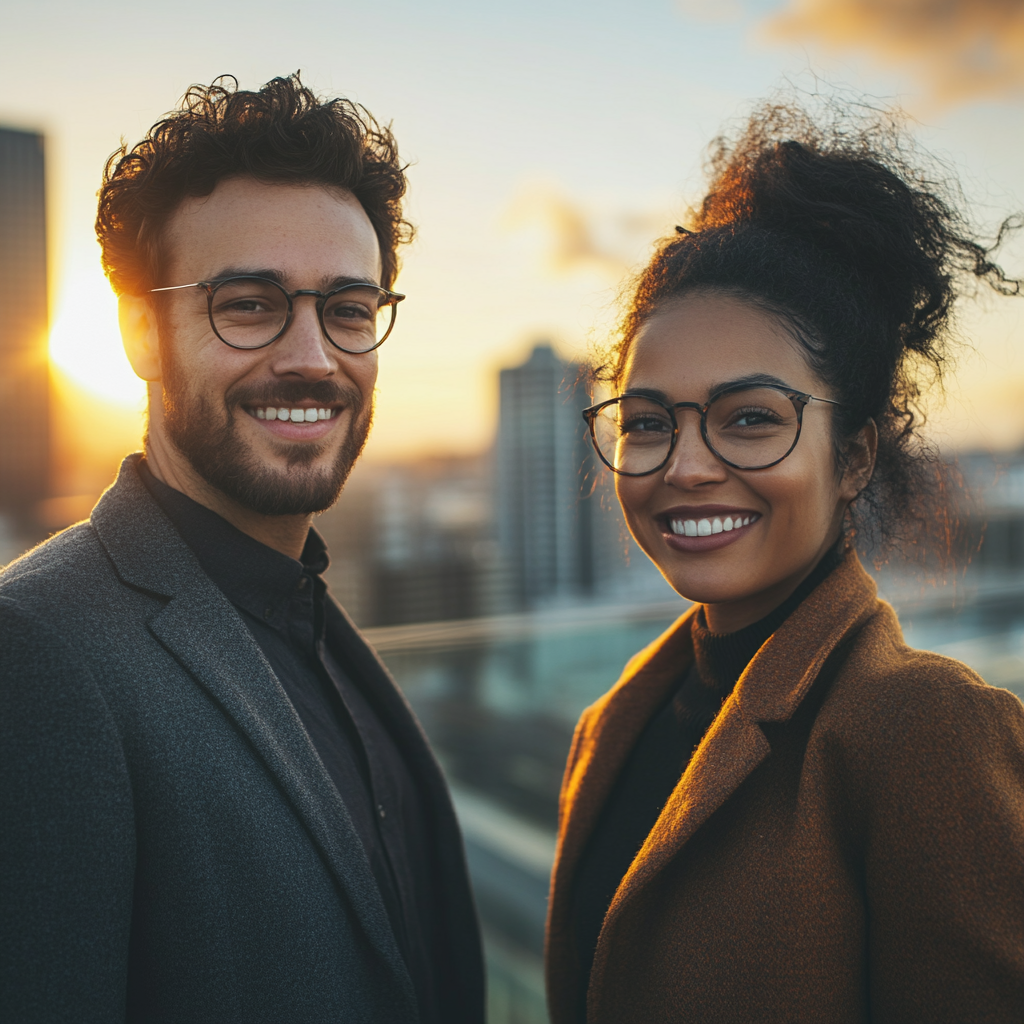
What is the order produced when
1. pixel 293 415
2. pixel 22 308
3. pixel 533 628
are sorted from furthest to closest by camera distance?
pixel 22 308 → pixel 533 628 → pixel 293 415

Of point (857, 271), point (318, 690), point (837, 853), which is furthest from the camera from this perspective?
point (318, 690)

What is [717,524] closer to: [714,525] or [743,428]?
[714,525]

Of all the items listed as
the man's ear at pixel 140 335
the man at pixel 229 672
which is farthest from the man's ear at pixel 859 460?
the man's ear at pixel 140 335

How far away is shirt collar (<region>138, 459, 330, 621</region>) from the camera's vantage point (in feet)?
4.89

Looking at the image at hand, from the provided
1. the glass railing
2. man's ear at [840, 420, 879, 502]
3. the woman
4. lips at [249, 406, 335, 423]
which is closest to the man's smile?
lips at [249, 406, 335, 423]

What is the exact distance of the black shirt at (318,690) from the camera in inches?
58.8

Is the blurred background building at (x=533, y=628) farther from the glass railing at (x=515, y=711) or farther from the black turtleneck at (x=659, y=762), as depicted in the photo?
the black turtleneck at (x=659, y=762)

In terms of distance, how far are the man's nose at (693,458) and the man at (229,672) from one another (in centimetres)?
65

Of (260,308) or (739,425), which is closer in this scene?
(739,425)

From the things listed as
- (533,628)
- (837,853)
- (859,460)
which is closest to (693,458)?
(859,460)

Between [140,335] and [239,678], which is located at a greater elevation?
[140,335]

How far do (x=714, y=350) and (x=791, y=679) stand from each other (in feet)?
1.81

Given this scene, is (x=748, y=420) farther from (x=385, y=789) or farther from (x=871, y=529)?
(x=385, y=789)

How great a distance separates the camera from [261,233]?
1.48 m
